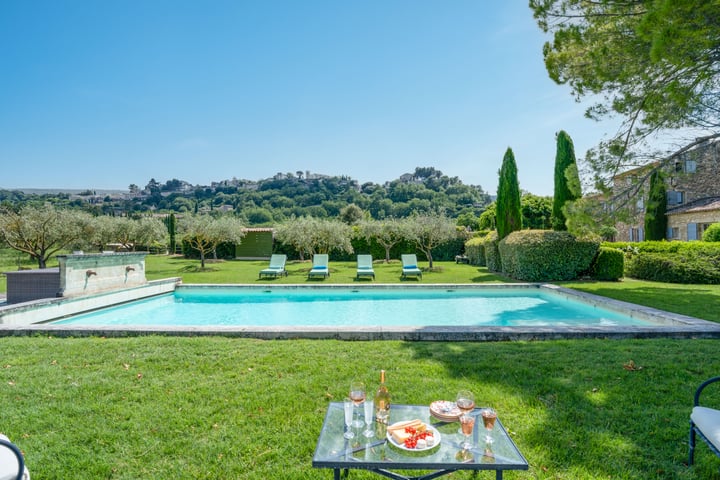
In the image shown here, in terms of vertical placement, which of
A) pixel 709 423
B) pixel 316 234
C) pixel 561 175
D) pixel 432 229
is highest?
pixel 561 175

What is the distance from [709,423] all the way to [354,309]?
8.78m

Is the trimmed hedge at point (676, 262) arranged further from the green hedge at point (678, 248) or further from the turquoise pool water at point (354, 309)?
the turquoise pool water at point (354, 309)

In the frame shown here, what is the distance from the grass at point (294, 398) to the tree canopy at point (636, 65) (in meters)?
4.44

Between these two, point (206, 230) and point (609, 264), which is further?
point (206, 230)

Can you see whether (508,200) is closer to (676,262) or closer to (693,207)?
(676,262)

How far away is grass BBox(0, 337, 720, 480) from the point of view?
8.22 ft

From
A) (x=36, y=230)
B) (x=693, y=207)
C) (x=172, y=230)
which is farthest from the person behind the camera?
(x=172, y=230)

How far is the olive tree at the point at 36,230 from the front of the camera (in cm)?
1480

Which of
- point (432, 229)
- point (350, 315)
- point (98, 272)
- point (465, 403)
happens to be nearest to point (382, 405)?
point (465, 403)

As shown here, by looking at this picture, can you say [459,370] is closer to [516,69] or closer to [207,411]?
[207,411]

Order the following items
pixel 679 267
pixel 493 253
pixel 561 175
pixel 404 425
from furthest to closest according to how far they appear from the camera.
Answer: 1. pixel 493 253
2. pixel 561 175
3. pixel 679 267
4. pixel 404 425

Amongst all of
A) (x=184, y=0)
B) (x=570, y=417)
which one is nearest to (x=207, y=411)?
(x=570, y=417)

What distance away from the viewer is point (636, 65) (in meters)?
7.34

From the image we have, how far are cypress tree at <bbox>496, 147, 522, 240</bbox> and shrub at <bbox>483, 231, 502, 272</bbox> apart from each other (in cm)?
49
